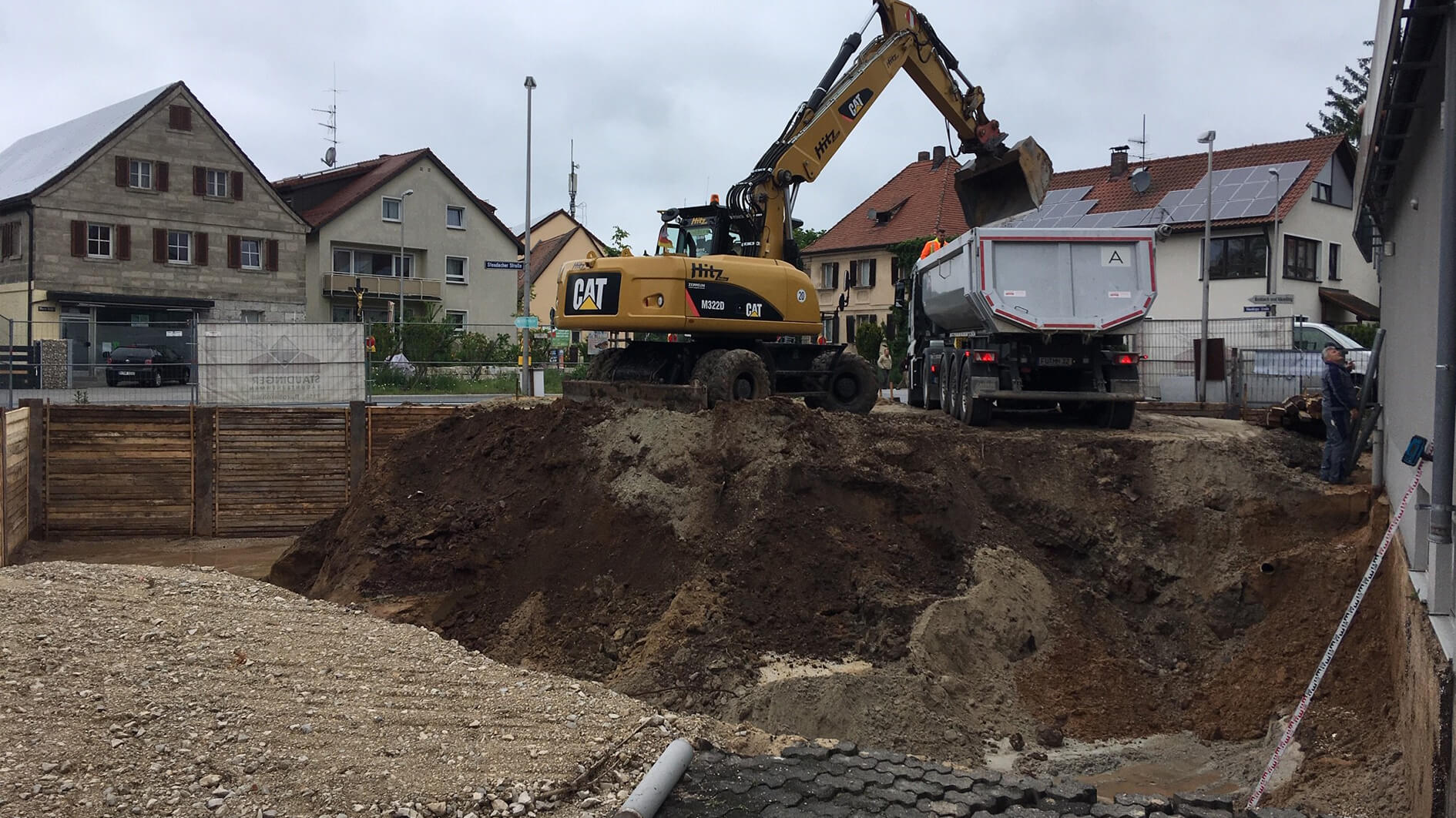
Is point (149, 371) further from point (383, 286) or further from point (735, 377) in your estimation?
point (383, 286)

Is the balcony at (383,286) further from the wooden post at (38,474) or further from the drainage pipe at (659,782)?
the drainage pipe at (659,782)

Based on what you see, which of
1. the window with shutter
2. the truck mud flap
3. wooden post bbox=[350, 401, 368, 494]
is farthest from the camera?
the window with shutter

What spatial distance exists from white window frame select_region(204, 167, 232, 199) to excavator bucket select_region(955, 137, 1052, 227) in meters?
32.3

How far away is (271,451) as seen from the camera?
54.4 feet

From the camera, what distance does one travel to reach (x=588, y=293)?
522 inches

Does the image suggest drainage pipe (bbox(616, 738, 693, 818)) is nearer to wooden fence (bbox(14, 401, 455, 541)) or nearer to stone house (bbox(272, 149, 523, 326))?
wooden fence (bbox(14, 401, 455, 541))

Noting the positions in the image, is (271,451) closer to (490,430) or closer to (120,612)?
(490,430)

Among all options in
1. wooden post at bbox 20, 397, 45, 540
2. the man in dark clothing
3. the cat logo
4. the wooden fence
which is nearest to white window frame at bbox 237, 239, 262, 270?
the wooden fence

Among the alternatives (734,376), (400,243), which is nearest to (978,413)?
(734,376)

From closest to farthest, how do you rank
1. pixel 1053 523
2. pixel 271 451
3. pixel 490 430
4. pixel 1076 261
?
pixel 1053 523 < pixel 490 430 < pixel 1076 261 < pixel 271 451

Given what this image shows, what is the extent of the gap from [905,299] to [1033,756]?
41.0 feet

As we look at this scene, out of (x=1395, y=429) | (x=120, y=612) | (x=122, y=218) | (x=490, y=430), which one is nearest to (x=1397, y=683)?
(x=1395, y=429)

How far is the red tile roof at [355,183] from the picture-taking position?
148ft

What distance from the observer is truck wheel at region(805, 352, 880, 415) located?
1478cm
